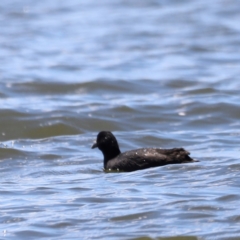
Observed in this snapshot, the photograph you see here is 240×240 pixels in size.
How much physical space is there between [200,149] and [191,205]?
14.3ft

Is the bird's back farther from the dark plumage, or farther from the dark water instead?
the dark water

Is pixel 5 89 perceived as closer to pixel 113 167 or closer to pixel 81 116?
pixel 81 116

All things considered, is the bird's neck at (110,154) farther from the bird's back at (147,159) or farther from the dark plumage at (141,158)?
the bird's back at (147,159)

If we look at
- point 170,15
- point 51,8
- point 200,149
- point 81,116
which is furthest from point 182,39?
point 200,149

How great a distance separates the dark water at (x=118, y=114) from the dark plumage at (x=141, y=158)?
225 mm

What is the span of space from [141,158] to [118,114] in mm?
4283

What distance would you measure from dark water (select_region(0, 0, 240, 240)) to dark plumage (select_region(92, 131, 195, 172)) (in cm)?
23

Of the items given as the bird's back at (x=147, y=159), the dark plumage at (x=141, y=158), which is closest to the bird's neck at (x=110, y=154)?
the dark plumage at (x=141, y=158)

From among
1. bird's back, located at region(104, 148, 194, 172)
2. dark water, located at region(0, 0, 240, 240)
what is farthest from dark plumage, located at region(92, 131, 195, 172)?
dark water, located at region(0, 0, 240, 240)

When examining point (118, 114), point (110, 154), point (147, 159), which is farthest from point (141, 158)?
point (118, 114)

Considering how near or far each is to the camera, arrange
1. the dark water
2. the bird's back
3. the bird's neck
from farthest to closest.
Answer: the bird's neck, the bird's back, the dark water

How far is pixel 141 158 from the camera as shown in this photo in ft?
38.8

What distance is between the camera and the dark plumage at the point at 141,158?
1161 cm

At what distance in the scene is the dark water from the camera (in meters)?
8.83
